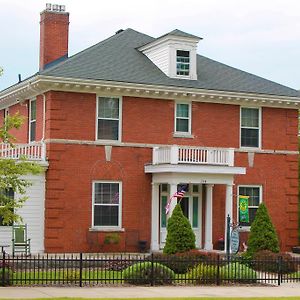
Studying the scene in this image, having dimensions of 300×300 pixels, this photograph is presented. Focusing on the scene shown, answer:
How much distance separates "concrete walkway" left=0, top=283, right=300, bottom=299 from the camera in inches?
832

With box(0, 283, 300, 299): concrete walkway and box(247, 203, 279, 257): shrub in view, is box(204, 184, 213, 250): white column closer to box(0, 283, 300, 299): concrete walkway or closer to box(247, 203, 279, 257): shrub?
box(247, 203, 279, 257): shrub

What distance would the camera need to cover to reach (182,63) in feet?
124

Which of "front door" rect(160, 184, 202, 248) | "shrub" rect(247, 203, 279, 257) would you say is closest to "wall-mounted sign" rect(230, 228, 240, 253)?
"shrub" rect(247, 203, 279, 257)

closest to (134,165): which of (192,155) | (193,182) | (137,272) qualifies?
(192,155)

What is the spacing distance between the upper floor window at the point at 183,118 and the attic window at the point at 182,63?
159 cm

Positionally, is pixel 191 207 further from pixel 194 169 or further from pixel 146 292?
pixel 146 292

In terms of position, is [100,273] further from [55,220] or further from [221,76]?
[221,76]

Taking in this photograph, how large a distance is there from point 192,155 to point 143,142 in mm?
2335

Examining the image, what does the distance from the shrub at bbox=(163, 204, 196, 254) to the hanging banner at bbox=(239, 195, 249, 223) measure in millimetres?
6086

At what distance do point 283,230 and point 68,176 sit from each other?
10674 millimetres

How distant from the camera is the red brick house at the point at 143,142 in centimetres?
3422

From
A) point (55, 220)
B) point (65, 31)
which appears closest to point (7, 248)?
point (55, 220)

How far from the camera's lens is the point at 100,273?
25453mm

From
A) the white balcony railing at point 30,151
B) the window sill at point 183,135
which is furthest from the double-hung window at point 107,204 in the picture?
the window sill at point 183,135
